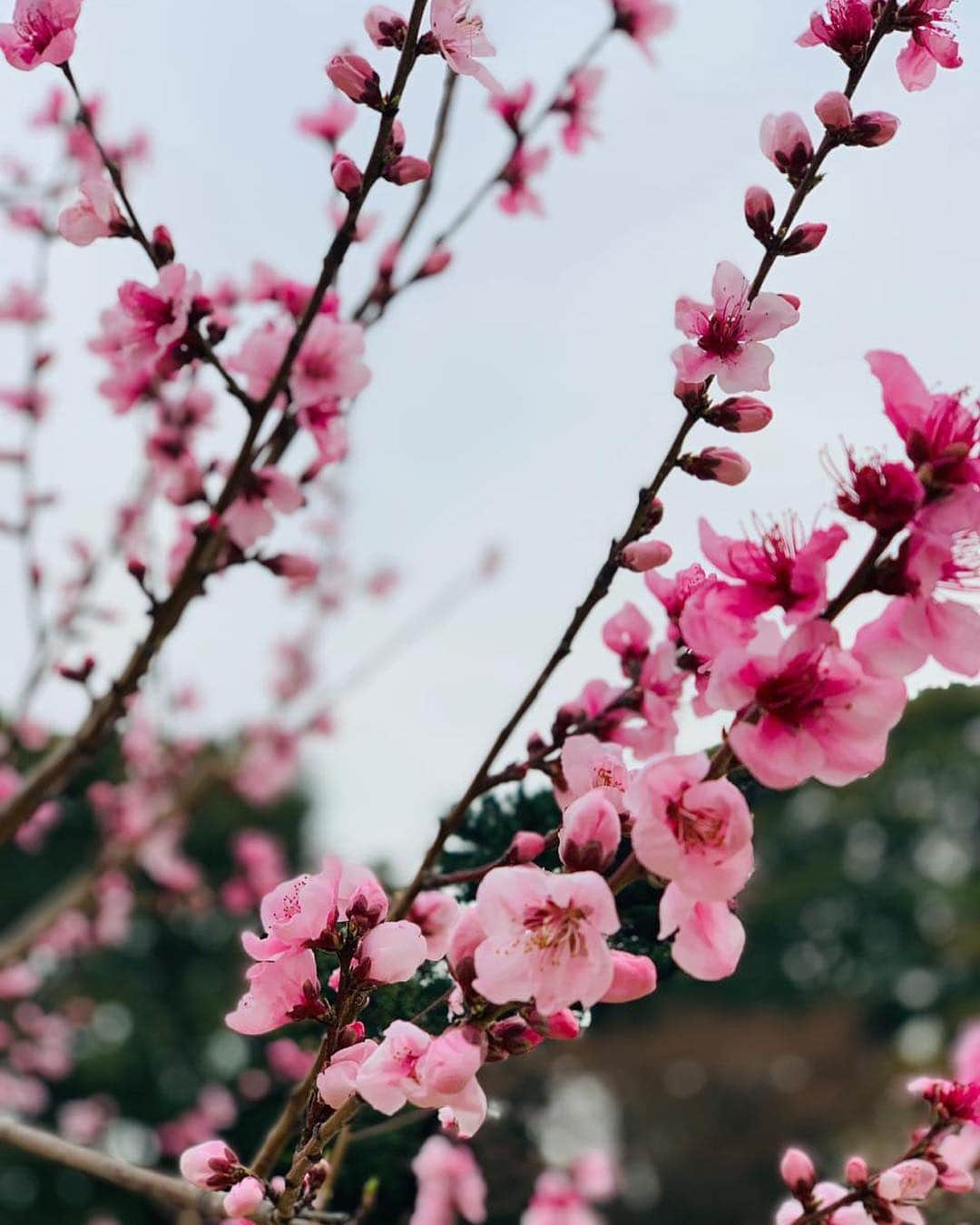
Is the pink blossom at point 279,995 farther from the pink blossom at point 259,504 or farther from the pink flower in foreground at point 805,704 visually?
the pink blossom at point 259,504

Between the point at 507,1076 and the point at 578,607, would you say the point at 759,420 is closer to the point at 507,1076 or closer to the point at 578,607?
the point at 578,607

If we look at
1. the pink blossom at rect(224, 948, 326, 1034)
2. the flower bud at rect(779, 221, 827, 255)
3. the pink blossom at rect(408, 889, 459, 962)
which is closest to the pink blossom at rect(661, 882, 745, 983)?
the pink blossom at rect(224, 948, 326, 1034)

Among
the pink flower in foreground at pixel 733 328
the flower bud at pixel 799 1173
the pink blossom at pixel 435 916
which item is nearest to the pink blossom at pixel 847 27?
the pink flower in foreground at pixel 733 328

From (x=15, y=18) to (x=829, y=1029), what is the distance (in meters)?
14.5

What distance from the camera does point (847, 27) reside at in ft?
2.82

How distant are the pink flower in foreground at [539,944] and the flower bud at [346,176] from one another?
2.35 feet

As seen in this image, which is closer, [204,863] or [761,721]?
[761,721]

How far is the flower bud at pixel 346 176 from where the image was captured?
3.26 ft

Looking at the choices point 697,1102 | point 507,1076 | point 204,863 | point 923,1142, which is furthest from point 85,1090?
point 923,1142

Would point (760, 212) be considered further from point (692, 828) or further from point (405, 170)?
point (692, 828)

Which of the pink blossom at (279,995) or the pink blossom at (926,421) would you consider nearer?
the pink blossom at (926,421)

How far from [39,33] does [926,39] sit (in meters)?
0.84

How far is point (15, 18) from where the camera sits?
40.9 inches

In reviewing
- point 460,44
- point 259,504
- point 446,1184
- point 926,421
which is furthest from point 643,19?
point 446,1184
